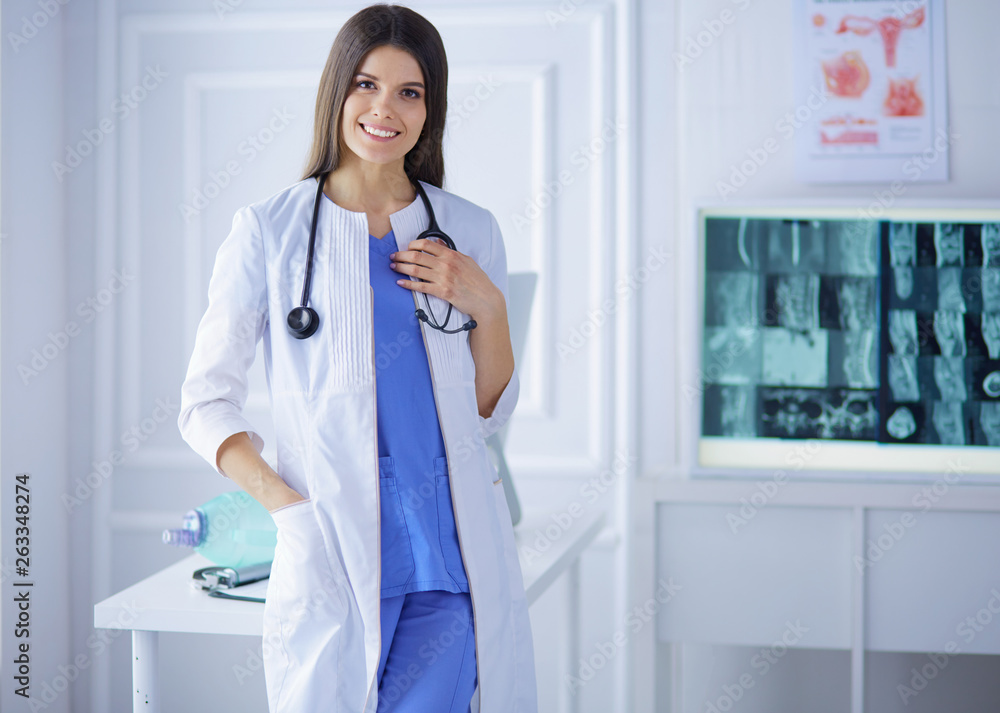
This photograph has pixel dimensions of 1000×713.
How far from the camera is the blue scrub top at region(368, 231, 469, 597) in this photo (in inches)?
48.1

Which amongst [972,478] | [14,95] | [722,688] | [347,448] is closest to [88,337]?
[14,95]

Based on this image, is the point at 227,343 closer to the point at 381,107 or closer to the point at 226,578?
the point at 381,107

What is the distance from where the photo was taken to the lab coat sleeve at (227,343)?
48.6 inches

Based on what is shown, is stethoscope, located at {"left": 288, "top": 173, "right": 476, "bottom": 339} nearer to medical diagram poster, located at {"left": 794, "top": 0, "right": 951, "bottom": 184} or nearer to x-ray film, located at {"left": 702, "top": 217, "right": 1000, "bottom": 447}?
x-ray film, located at {"left": 702, "top": 217, "right": 1000, "bottom": 447}

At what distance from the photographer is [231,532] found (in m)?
1.62

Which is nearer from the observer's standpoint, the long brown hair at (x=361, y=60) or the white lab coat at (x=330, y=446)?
the white lab coat at (x=330, y=446)

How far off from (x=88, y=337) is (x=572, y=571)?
1728 millimetres

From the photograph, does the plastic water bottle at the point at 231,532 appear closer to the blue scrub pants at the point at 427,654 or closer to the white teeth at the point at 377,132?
the blue scrub pants at the point at 427,654

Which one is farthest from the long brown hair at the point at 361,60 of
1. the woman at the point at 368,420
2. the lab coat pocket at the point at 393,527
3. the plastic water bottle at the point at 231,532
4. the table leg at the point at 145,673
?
the table leg at the point at 145,673

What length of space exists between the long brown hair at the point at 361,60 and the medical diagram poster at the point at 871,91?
134cm

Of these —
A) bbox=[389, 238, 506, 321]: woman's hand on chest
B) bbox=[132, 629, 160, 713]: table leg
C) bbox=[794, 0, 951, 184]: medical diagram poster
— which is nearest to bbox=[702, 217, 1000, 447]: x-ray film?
bbox=[794, 0, 951, 184]: medical diagram poster

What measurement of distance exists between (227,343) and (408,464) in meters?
Answer: 0.32

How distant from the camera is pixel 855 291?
2.11 m

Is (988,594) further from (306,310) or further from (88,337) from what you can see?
(88,337)
